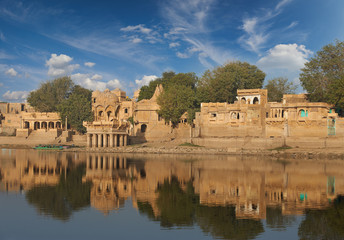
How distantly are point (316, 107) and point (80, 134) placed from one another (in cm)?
4009

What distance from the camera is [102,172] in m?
35.5

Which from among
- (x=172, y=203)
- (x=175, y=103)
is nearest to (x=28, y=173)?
(x=172, y=203)

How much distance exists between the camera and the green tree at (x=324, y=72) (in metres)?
56.2

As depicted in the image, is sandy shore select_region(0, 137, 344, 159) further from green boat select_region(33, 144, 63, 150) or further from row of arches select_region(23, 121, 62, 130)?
row of arches select_region(23, 121, 62, 130)

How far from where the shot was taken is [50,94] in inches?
3265

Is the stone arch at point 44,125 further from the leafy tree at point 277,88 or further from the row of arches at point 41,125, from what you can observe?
the leafy tree at point 277,88

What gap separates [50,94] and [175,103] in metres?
33.1

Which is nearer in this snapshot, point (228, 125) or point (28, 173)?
point (28, 173)

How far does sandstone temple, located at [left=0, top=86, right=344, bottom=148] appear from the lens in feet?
171

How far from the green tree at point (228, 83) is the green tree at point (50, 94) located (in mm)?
32619

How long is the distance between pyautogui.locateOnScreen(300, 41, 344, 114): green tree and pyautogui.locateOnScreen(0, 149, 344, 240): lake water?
2158 cm

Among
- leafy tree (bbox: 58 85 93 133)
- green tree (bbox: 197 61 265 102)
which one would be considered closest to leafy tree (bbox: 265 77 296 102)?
green tree (bbox: 197 61 265 102)

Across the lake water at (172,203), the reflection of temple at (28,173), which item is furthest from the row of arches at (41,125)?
the lake water at (172,203)

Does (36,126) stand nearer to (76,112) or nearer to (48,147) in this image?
(76,112)
